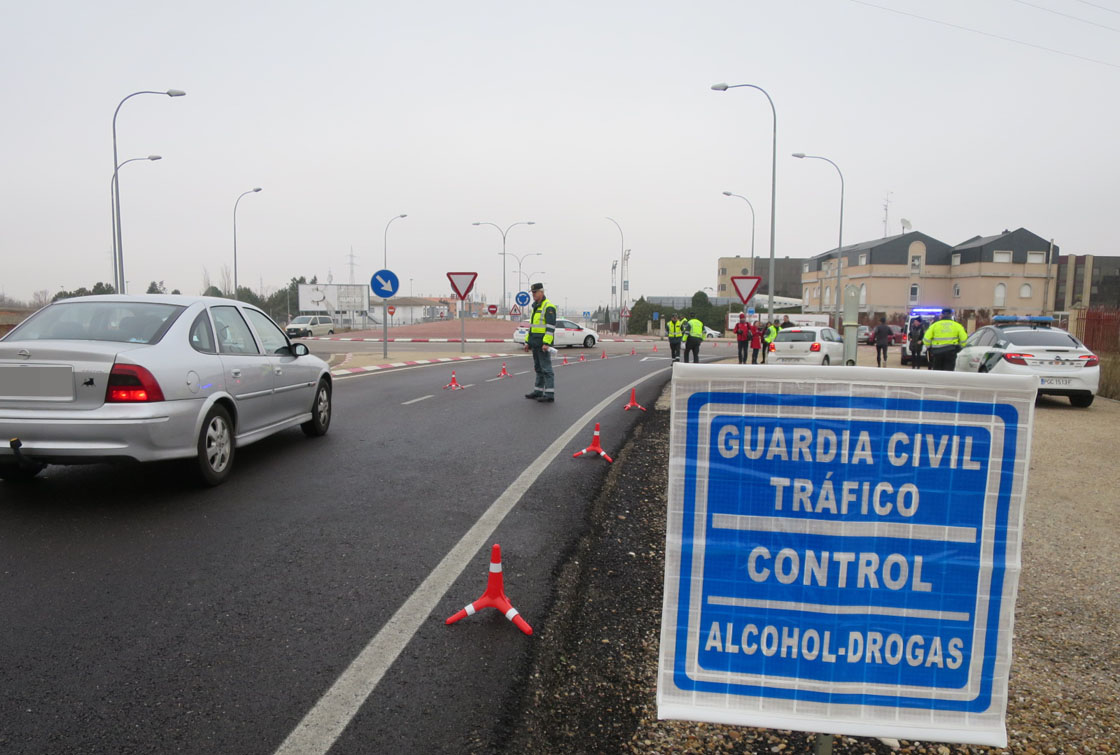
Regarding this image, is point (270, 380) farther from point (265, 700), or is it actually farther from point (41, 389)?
point (265, 700)

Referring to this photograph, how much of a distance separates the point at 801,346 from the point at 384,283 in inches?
470

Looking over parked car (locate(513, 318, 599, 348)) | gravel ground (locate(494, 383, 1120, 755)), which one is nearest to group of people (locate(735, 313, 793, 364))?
parked car (locate(513, 318, 599, 348))

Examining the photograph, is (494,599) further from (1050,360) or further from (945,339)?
(1050,360)

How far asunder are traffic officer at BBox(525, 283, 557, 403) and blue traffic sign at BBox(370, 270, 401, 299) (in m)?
9.81

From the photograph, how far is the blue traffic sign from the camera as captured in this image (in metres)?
21.1

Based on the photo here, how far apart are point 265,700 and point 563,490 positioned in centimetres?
351

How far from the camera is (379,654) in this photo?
10.4 ft

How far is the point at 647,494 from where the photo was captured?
607cm

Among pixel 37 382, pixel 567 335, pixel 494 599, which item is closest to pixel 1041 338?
pixel 494 599

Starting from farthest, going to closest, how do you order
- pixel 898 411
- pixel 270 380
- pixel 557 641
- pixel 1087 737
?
pixel 270 380
pixel 557 641
pixel 1087 737
pixel 898 411

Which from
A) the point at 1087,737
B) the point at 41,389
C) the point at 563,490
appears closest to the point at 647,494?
the point at 563,490

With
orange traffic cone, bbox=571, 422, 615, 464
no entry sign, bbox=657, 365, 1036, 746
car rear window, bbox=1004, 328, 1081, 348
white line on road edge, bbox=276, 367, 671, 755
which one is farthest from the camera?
car rear window, bbox=1004, 328, 1081, 348

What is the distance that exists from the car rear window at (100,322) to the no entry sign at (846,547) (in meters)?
5.04

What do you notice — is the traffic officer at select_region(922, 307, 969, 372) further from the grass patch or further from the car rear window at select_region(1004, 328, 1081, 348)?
the grass patch
